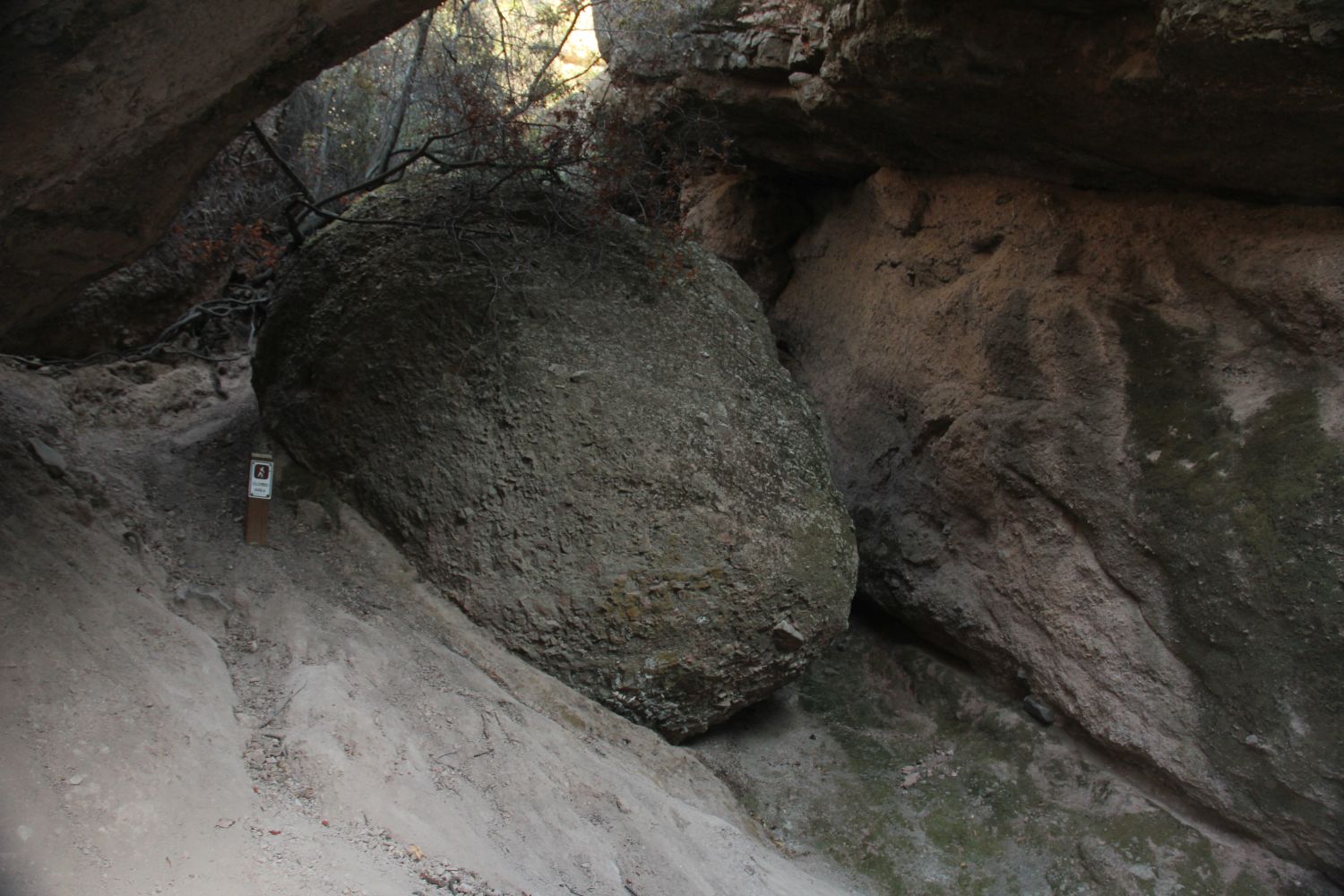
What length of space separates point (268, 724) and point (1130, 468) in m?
3.65

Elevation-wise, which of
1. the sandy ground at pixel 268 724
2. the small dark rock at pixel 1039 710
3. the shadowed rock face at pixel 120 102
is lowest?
A: the small dark rock at pixel 1039 710

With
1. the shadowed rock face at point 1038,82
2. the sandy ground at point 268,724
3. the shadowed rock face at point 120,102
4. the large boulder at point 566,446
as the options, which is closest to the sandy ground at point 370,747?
the sandy ground at point 268,724

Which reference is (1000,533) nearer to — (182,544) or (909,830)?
(909,830)

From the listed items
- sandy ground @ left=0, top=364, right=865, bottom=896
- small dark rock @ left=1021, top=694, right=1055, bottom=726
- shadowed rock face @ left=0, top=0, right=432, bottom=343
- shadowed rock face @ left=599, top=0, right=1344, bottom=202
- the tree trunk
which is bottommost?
small dark rock @ left=1021, top=694, right=1055, bottom=726

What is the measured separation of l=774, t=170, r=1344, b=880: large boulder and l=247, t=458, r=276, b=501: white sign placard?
10.4ft

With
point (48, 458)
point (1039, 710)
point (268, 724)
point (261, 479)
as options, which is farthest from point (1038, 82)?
point (48, 458)

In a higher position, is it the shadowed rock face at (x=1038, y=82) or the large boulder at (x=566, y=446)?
the shadowed rock face at (x=1038, y=82)

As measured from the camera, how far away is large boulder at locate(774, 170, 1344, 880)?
3.86m

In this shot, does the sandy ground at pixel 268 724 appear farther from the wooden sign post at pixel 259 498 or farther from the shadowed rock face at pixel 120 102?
the shadowed rock face at pixel 120 102

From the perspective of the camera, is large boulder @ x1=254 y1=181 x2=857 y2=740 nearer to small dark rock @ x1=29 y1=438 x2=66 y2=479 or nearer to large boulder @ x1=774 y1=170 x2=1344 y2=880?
large boulder @ x1=774 y1=170 x2=1344 y2=880

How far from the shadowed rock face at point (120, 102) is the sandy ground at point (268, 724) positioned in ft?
3.08

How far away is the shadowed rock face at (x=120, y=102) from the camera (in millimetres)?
2561

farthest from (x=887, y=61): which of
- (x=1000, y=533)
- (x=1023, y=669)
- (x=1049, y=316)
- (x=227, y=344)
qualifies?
(x=227, y=344)

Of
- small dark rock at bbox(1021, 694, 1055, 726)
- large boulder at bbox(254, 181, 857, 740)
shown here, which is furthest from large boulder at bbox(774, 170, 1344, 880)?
large boulder at bbox(254, 181, 857, 740)
